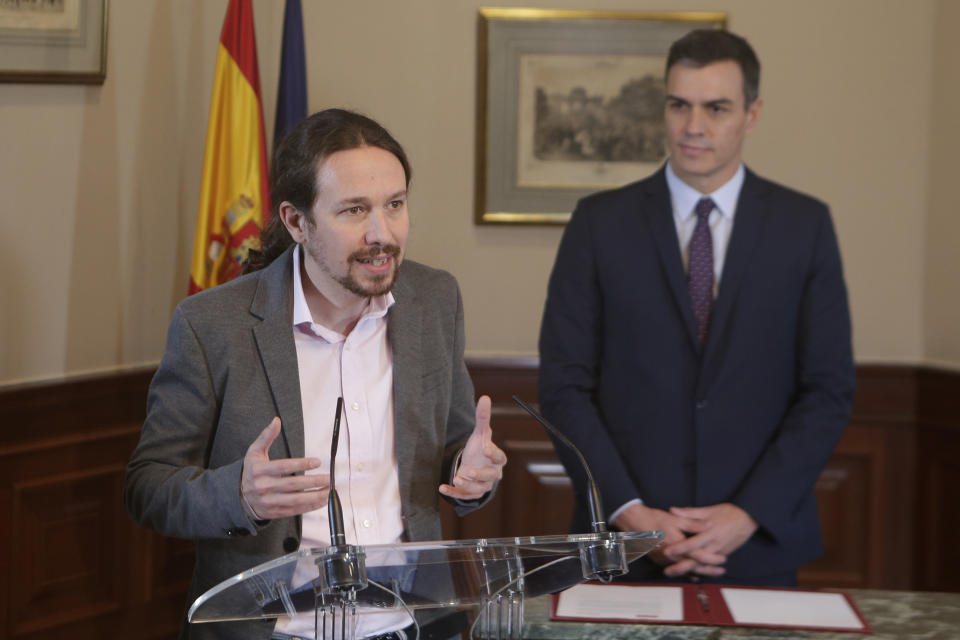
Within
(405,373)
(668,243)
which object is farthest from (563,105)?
(405,373)

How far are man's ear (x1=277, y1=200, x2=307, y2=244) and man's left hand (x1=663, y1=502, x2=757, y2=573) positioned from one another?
3.67 ft

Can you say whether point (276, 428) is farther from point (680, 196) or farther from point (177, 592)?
point (177, 592)

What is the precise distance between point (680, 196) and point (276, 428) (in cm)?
142

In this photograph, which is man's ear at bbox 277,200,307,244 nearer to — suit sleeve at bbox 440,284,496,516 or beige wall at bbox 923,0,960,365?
suit sleeve at bbox 440,284,496,516

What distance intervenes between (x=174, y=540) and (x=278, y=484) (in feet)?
8.12

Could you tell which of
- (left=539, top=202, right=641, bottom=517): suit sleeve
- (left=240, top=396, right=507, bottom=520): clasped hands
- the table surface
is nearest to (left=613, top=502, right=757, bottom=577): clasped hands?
(left=539, top=202, right=641, bottom=517): suit sleeve

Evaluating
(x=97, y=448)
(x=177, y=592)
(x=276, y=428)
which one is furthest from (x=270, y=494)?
(x=177, y=592)

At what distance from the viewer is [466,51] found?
4.57m

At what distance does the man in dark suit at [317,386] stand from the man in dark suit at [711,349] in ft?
2.17

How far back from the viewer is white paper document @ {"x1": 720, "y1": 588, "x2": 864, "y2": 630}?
189 centimetres

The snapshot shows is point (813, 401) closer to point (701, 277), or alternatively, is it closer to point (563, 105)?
point (701, 277)

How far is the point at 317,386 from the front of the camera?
2035 millimetres

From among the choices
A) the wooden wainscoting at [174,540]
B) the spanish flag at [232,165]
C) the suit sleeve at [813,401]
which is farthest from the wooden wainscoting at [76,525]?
the suit sleeve at [813,401]

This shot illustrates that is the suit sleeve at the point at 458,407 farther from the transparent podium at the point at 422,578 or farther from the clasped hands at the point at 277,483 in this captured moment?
the transparent podium at the point at 422,578
